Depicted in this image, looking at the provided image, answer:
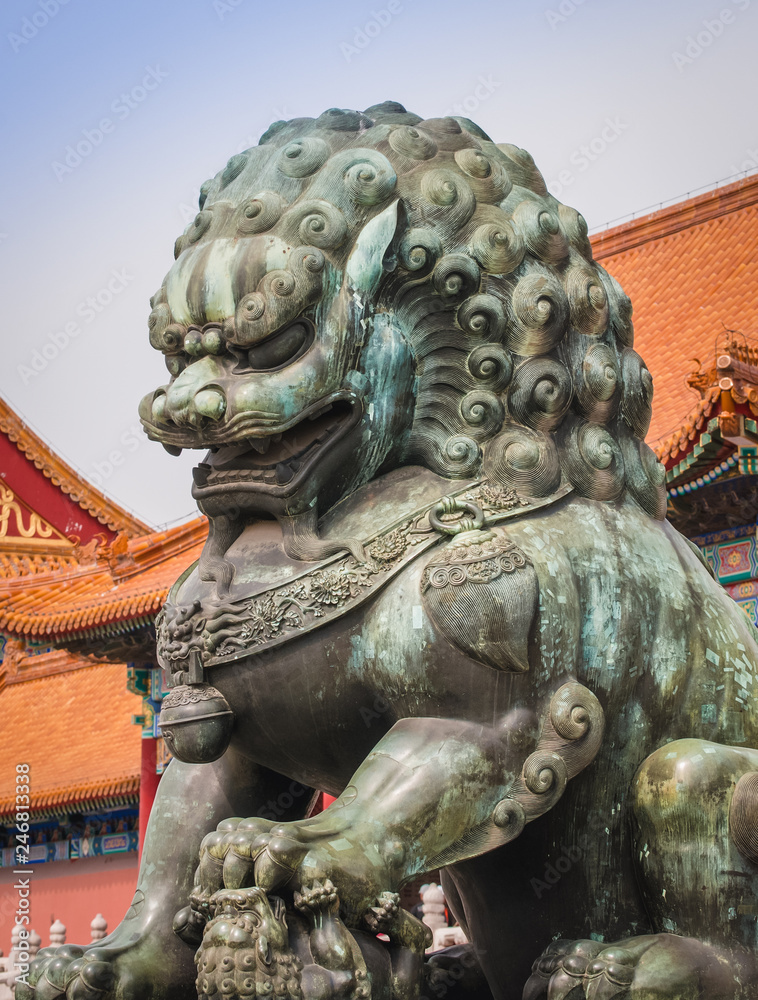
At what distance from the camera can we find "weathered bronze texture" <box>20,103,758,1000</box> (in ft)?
8.48

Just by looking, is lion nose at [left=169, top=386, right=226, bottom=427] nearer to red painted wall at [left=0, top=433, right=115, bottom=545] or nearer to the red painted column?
the red painted column

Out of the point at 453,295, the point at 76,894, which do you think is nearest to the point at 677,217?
the point at 76,894

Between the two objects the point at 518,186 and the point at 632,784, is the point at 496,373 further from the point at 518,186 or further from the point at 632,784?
the point at 632,784

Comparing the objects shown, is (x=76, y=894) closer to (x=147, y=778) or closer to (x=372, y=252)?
(x=147, y=778)

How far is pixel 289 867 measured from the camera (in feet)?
7.69

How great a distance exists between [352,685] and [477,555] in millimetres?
A: 358

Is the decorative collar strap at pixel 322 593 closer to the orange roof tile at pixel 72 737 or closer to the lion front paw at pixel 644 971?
the lion front paw at pixel 644 971

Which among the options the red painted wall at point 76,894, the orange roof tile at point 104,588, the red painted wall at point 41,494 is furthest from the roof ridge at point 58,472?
the red painted wall at point 76,894

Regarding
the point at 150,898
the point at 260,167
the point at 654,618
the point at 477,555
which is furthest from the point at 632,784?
the point at 260,167

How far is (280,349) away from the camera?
2.77m

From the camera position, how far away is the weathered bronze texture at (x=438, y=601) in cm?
259

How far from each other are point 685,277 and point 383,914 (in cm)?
1278

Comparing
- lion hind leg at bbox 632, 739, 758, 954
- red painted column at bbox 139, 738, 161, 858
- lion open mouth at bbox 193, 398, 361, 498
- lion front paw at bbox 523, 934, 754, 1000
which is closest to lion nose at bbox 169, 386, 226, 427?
lion open mouth at bbox 193, 398, 361, 498

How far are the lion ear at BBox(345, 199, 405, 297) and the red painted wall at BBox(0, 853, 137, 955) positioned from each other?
1370 cm
